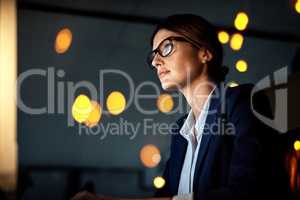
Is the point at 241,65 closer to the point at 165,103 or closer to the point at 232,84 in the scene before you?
the point at 232,84

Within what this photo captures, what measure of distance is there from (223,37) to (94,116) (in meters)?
0.61

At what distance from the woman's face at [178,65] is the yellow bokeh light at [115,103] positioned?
0.56ft

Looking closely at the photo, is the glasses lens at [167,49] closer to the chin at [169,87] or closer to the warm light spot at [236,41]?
the chin at [169,87]

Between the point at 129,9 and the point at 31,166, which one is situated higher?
the point at 129,9

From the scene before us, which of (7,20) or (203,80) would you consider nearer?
(7,20)

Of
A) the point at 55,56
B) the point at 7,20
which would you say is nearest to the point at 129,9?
the point at 55,56

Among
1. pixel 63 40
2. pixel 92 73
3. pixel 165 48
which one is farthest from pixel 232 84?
pixel 63 40

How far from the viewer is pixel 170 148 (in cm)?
189

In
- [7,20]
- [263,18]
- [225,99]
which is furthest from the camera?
[263,18]

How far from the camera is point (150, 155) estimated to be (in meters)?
1.86

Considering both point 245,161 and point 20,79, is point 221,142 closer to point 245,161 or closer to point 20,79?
point 245,161

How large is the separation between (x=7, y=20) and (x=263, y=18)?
104 cm

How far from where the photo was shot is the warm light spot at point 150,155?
185 centimetres
